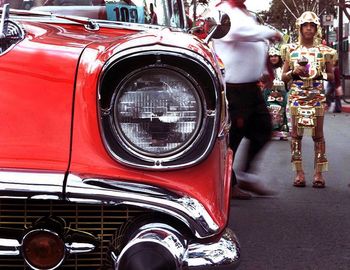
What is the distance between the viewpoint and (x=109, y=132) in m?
2.15

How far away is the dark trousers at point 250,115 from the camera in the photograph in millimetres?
5168

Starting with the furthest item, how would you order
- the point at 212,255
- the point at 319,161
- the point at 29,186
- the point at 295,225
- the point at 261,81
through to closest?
the point at 319,161 → the point at 261,81 → the point at 295,225 → the point at 212,255 → the point at 29,186

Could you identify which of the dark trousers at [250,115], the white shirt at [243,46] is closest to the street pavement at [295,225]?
Answer: the dark trousers at [250,115]

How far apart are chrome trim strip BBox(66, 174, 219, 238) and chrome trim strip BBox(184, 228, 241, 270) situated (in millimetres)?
43

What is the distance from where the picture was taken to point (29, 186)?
6.50 ft

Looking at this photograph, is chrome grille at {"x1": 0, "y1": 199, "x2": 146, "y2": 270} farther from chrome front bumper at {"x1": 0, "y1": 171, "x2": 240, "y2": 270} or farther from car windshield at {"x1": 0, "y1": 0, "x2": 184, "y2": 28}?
car windshield at {"x1": 0, "y1": 0, "x2": 184, "y2": 28}

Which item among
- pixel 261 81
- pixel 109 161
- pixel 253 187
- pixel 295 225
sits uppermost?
pixel 261 81

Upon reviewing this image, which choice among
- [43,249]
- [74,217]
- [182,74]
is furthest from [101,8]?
[43,249]

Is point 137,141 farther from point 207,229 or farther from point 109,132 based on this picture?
point 207,229

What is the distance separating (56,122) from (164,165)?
1.23 ft

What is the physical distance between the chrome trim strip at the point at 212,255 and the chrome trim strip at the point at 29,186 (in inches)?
17.6

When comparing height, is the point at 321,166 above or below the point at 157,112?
below

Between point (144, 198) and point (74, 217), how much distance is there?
0.25 m

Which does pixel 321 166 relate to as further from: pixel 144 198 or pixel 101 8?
pixel 144 198
